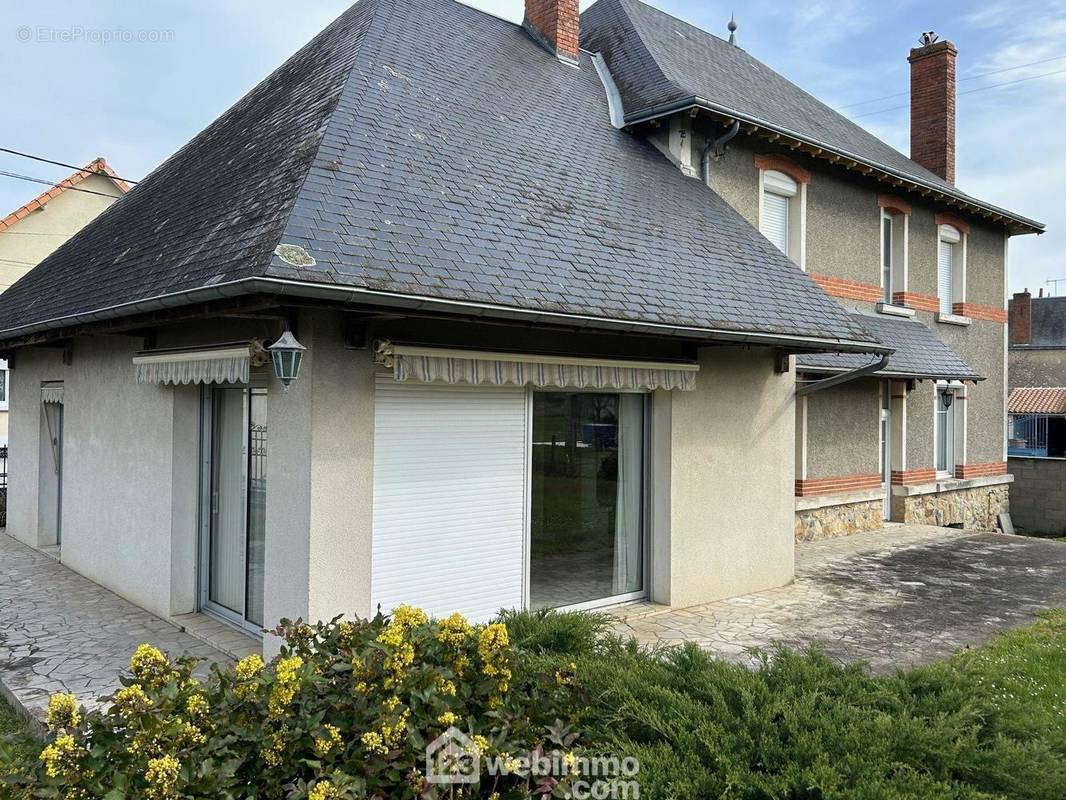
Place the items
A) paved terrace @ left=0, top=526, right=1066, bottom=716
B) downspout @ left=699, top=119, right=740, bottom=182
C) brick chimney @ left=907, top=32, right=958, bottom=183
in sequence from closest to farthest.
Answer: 1. paved terrace @ left=0, top=526, right=1066, bottom=716
2. downspout @ left=699, top=119, right=740, bottom=182
3. brick chimney @ left=907, top=32, right=958, bottom=183

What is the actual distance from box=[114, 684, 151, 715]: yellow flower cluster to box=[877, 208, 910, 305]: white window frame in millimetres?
17824

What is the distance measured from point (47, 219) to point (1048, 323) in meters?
56.6

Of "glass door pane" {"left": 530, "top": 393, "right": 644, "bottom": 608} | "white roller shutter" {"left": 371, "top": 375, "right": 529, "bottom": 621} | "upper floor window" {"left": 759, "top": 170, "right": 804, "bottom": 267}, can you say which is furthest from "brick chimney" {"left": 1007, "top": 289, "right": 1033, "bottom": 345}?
"white roller shutter" {"left": 371, "top": 375, "right": 529, "bottom": 621}

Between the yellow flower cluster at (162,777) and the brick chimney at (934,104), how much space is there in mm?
23067

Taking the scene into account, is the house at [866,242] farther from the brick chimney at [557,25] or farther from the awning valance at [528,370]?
the awning valance at [528,370]

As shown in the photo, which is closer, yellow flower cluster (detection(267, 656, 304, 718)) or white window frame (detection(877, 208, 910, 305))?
yellow flower cluster (detection(267, 656, 304, 718))

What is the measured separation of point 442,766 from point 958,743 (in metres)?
2.69

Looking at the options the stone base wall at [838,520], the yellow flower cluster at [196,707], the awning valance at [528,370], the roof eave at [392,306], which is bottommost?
the stone base wall at [838,520]

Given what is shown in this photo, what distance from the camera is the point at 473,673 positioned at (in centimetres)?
456

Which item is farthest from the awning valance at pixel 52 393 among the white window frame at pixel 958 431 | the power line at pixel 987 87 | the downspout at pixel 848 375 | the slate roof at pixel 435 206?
the power line at pixel 987 87

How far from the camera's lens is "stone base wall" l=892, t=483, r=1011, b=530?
18.6m

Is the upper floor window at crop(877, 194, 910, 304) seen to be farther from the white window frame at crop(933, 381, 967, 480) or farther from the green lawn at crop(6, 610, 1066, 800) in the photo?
the green lawn at crop(6, 610, 1066, 800)

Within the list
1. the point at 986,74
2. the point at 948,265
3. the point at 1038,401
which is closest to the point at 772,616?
the point at 948,265

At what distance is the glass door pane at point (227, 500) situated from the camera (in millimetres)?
8875
